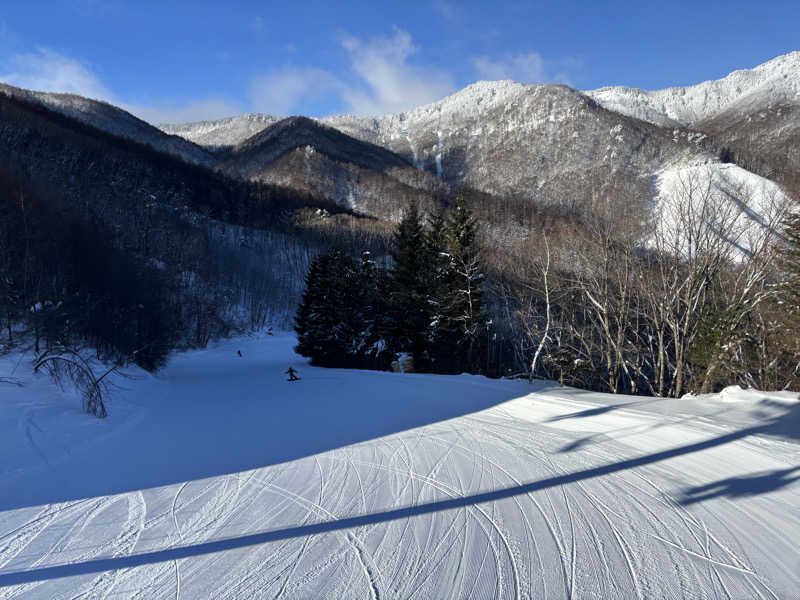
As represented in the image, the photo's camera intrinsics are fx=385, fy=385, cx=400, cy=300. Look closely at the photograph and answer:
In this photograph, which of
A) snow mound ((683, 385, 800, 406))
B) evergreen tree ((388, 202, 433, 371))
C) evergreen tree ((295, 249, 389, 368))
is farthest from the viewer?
evergreen tree ((295, 249, 389, 368))

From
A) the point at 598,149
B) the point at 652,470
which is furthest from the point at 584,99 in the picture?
the point at 652,470

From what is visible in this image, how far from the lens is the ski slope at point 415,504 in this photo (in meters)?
2.57

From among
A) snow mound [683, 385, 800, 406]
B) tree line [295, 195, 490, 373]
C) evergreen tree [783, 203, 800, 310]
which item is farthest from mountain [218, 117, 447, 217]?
snow mound [683, 385, 800, 406]

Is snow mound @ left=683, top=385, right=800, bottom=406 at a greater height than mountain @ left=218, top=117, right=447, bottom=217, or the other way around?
mountain @ left=218, top=117, right=447, bottom=217

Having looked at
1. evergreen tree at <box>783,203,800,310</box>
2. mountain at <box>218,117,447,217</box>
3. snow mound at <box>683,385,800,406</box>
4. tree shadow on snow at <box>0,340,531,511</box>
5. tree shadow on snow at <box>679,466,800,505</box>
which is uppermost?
mountain at <box>218,117,447,217</box>

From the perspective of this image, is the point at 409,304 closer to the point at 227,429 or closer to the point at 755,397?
the point at 227,429

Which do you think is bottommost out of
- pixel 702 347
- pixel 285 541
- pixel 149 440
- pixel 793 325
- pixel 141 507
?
pixel 149 440

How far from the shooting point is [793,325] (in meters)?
10.2

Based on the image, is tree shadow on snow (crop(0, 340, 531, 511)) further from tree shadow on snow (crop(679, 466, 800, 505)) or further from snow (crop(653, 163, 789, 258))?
snow (crop(653, 163, 789, 258))

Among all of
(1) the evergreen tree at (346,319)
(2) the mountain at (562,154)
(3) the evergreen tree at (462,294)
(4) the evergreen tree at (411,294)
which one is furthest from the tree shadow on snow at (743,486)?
(2) the mountain at (562,154)

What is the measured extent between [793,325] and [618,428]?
353 inches

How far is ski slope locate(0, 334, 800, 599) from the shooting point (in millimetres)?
2566

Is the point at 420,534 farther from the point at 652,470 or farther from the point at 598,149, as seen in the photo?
the point at 598,149

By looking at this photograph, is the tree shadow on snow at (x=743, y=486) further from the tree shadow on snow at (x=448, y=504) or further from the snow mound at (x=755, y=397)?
the snow mound at (x=755, y=397)
